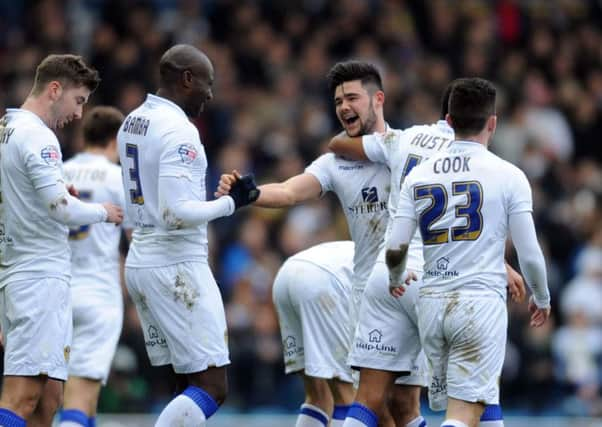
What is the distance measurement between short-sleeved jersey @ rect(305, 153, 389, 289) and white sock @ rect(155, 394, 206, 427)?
5.10ft

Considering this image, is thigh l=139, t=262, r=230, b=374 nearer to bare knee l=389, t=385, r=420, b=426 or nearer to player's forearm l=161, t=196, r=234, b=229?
player's forearm l=161, t=196, r=234, b=229

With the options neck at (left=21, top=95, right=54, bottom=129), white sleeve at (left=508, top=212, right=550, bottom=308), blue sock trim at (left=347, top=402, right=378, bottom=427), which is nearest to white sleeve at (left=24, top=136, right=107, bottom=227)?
neck at (left=21, top=95, right=54, bottom=129)

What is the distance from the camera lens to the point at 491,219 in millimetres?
7859

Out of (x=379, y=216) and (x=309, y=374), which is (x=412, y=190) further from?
(x=309, y=374)

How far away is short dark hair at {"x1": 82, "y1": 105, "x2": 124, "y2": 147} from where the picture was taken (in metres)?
10.8

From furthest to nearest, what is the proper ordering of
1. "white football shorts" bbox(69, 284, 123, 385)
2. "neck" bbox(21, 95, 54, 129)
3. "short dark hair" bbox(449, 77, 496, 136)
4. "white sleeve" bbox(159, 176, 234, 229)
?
"white football shorts" bbox(69, 284, 123, 385) < "neck" bbox(21, 95, 54, 129) < "white sleeve" bbox(159, 176, 234, 229) < "short dark hair" bbox(449, 77, 496, 136)

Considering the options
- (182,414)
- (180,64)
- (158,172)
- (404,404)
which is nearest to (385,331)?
(404,404)

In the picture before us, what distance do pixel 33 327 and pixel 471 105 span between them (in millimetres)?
2966

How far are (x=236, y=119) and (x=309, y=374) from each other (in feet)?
28.6

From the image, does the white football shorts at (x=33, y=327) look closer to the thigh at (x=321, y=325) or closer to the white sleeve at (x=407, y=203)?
the thigh at (x=321, y=325)

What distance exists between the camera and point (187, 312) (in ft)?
27.1

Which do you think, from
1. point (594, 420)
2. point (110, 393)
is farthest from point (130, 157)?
point (594, 420)

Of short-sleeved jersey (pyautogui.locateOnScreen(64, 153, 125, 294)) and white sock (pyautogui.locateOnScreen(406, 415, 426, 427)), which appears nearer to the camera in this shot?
white sock (pyautogui.locateOnScreen(406, 415, 426, 427))

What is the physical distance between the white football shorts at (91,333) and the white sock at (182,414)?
2.48 m
